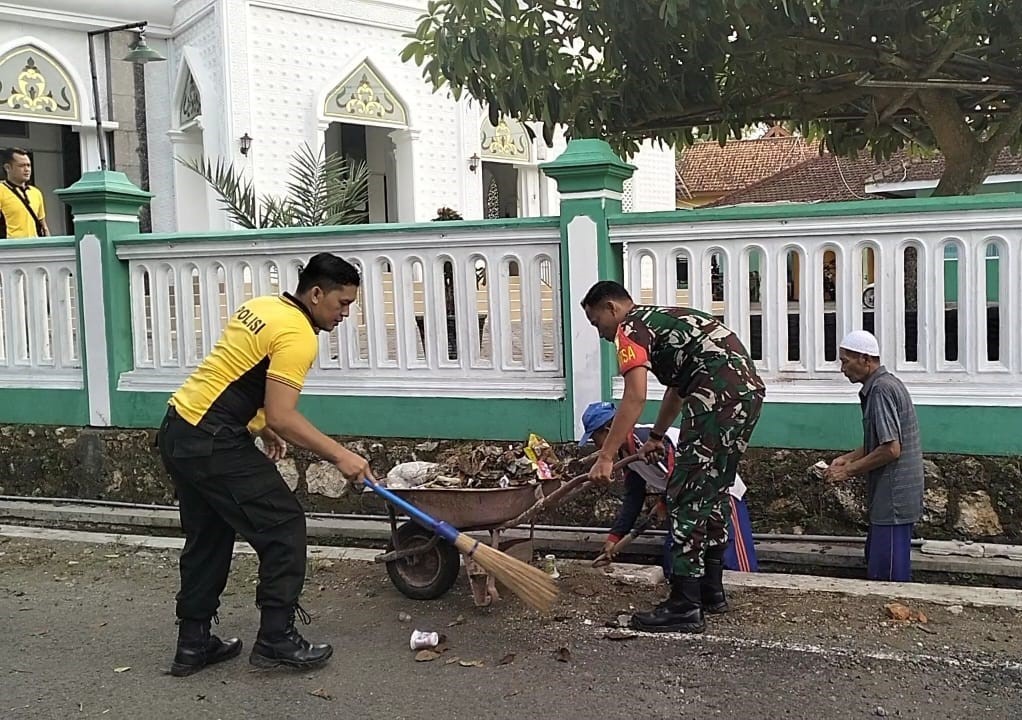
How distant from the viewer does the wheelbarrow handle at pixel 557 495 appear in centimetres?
456

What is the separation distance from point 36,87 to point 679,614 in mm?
11948

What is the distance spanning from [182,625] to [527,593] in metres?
1.43

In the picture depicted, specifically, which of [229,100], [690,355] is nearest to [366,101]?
[229,100]

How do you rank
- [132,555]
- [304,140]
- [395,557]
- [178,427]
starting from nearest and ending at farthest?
[178,427] → [395,557] → [132,555] → [304,140]

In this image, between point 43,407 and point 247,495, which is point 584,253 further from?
point 43,407

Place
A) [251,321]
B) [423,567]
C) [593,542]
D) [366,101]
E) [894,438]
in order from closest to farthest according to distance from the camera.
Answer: [251,321], [894,438], [423,567], [593,542], [366,101]

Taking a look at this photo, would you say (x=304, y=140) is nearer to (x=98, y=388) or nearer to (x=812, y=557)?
(x=98, y=388)

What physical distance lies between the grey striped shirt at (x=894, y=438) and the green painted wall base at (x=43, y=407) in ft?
17.5

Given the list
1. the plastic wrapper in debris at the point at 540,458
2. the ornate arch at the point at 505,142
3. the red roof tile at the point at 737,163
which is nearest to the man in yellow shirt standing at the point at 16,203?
the plastic wrapper in debris at the point at 540,458

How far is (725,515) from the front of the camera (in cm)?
445

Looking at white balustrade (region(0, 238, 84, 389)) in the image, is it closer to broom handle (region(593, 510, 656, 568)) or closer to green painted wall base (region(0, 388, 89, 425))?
green painted wall base (region(0, 388, 89, 425))

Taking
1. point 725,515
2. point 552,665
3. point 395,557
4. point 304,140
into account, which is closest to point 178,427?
point 395,557

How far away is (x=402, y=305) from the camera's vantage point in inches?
246

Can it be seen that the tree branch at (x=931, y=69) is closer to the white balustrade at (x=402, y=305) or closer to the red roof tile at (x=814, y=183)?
the white balustrade at (x=402, y=305)
